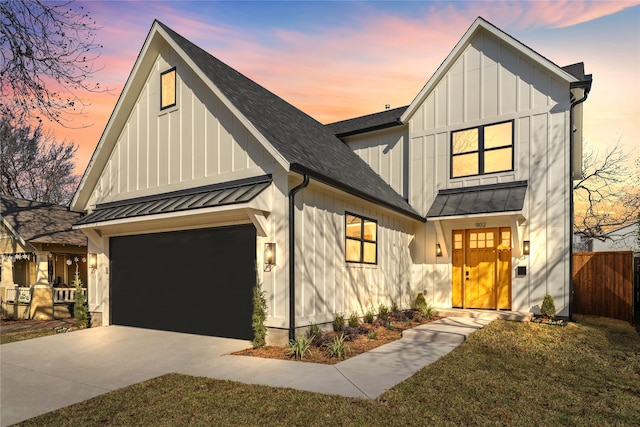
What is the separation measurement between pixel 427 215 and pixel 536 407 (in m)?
8.34

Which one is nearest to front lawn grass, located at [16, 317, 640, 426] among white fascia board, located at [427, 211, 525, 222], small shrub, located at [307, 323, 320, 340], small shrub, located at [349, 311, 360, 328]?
small shrub, located at [307, 323, 320, 340]

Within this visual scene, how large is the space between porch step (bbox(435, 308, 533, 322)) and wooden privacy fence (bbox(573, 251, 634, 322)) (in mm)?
3091

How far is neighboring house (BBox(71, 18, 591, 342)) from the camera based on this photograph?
9.48 metres

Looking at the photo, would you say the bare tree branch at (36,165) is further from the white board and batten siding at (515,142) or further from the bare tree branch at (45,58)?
the white board and batten siding at (515,142)

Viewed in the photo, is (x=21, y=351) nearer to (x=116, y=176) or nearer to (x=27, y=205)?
(x=116, y=176)

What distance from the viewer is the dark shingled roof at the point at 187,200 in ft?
30.0

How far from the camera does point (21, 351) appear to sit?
367 inches

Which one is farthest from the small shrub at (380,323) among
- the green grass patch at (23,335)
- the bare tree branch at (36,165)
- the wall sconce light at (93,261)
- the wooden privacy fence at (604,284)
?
the bare tree branch at (36,165)

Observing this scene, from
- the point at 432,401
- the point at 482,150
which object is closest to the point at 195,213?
the point at 432,401

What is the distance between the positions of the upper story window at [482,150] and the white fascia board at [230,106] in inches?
292

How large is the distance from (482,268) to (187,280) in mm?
8772

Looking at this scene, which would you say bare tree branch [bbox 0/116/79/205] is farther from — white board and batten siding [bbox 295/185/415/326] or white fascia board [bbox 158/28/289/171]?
white board and batten siding [bbox 295/185/415/326]

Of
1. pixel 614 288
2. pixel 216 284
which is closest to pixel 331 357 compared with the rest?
pixel 216 284

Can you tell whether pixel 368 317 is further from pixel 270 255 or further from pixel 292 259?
pixel 270 255
